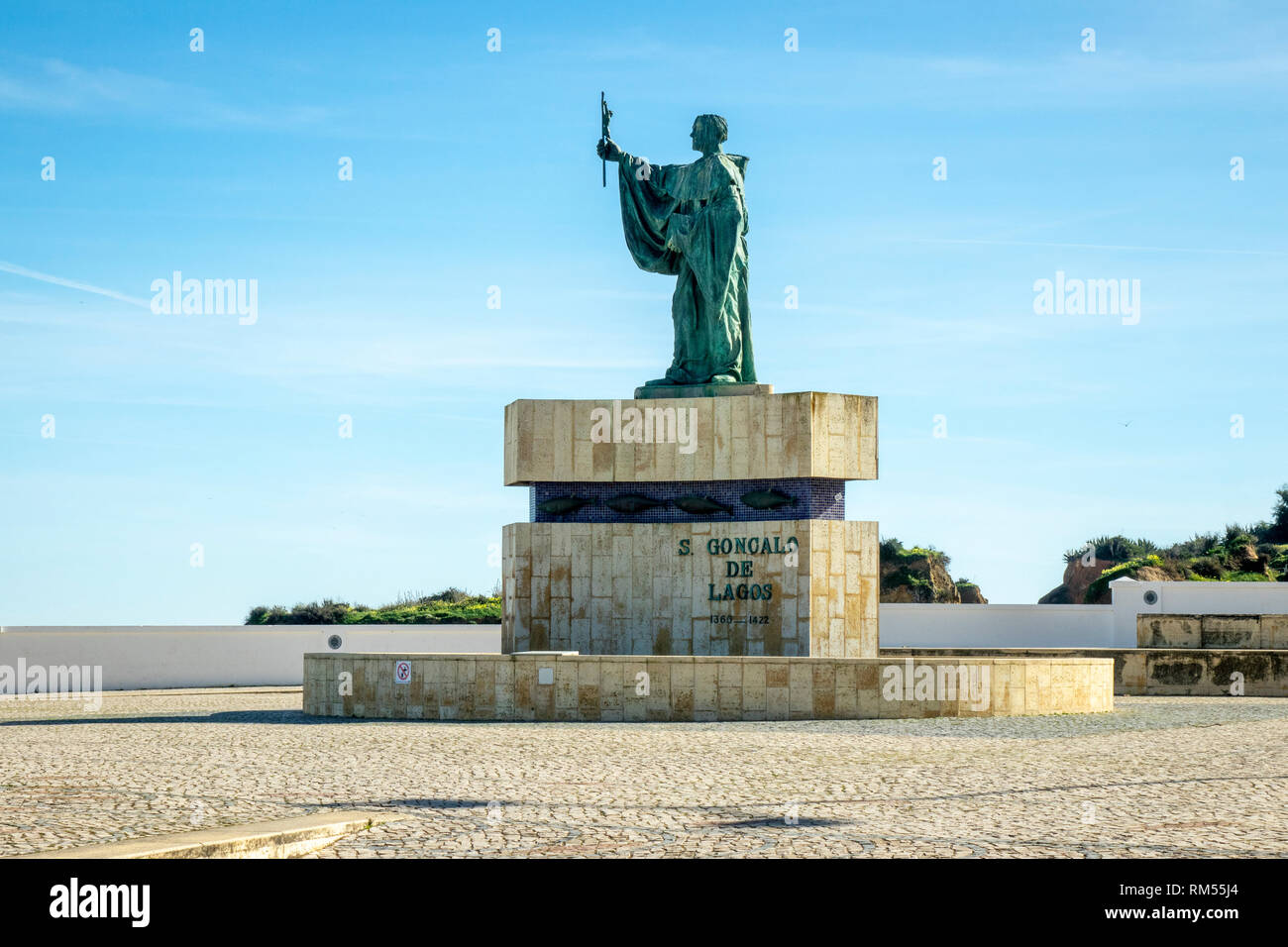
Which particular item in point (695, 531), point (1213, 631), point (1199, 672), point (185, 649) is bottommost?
point (1199, 672)

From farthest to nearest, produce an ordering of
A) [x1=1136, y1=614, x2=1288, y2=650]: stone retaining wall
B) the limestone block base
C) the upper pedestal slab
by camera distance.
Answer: [x1=1136, y1=614, x2=1288, y2=650]: stone retaining wall < the upper pedestal slab < the limestone block base

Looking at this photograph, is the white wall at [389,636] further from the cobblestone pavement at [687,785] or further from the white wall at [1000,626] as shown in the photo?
the cobblestone pavement at [687,785]

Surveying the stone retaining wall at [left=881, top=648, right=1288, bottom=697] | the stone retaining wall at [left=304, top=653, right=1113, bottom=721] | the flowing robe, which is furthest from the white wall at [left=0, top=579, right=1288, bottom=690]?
the stone retaining wall at [left=304, top=653, right=1113, bottom=721]

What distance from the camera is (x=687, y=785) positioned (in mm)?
11953

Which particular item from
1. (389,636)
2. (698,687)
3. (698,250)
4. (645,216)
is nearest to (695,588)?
(698,687)

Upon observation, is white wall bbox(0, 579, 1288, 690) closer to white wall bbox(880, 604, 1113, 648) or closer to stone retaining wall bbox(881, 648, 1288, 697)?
white wall bbox(880, 604, 1113, 648)

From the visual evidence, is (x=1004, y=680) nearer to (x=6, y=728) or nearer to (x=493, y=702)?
(x=493, y=702)

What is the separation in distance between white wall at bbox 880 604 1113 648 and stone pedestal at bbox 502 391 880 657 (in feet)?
44.5

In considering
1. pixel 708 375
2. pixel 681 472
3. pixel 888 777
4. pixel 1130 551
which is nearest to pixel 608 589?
pixel 681 472

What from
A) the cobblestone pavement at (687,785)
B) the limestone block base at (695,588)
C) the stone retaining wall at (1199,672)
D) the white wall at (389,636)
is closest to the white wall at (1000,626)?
the white wall at (389,636)

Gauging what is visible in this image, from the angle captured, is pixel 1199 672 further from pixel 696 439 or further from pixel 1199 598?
pixel 1199 598

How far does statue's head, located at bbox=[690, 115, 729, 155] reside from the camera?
2352cm

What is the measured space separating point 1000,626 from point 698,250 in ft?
51.7
